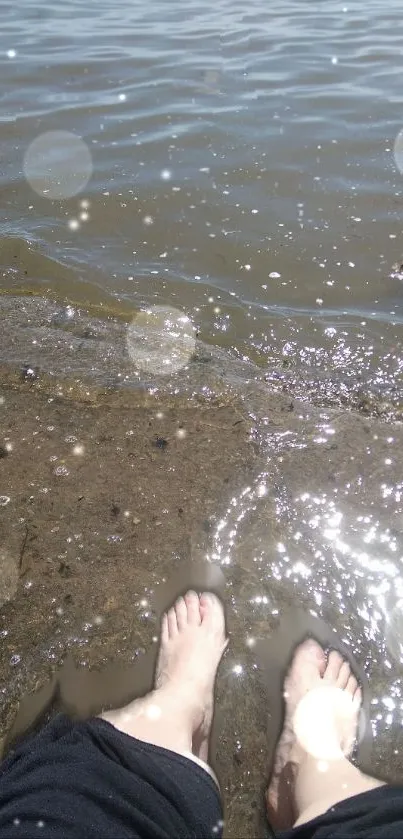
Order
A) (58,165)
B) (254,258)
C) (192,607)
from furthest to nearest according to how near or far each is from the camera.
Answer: (58,165) → (254,258) → (192,607)

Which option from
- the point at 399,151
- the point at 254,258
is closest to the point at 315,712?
the point at 254,258

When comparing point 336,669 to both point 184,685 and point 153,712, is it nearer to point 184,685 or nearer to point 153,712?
point 184,685

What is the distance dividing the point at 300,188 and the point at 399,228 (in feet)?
2.84

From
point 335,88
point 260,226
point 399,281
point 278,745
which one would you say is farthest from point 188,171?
point 278,745

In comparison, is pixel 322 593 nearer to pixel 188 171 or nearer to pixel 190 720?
pixel 190 720

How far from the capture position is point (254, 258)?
154 inches

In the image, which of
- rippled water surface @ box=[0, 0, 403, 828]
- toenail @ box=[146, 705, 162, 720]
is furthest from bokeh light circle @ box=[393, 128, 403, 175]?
toenail @ box=[146, 705, 162, 720]

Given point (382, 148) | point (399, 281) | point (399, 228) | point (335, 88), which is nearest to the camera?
point (399, 281)

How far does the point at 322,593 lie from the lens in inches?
79.8

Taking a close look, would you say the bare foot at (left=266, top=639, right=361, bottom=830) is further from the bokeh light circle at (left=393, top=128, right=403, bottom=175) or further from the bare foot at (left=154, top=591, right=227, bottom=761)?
the bokeh light circle at (left=393, top=128, right=403, bottom=175)

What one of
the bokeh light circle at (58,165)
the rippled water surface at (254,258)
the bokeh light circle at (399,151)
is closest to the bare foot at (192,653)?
the rippled water surface at (254,258)

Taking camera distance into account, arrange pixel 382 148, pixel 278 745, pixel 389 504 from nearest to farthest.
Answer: pixel 278 745 → pixel 389 504 → pixel 382 148

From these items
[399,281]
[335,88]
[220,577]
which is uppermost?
[335,88]

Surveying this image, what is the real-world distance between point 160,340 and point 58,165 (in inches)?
105
